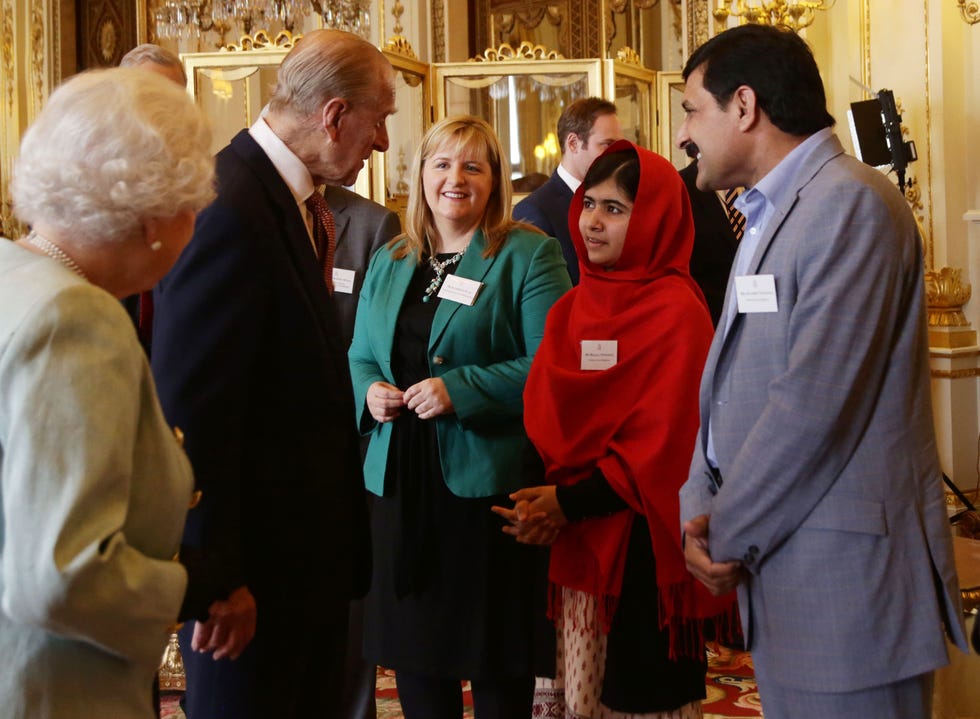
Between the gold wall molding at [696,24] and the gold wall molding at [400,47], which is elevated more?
the gold wall molding at [696,24]

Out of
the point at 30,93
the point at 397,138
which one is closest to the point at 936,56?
the point at 397,138

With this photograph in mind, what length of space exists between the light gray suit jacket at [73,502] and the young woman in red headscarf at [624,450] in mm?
1232

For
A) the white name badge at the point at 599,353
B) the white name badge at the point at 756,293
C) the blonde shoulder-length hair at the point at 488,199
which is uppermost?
the blonde shoulder-length hair at the point at 488,199

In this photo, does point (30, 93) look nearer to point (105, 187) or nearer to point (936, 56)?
point (936, 56)

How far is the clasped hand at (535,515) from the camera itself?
2.44 meters

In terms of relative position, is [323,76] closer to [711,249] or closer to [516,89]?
[711,249]

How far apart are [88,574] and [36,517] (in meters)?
0.08

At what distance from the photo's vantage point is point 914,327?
70.6 inches

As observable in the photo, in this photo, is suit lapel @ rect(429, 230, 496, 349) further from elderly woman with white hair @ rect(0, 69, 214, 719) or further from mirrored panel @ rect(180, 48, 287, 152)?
mirrored panel @ rect(180, 48, 287, 152)

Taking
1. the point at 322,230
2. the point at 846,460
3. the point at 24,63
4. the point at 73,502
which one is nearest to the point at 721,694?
the point at 846,460

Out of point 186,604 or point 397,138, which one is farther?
point 397,138

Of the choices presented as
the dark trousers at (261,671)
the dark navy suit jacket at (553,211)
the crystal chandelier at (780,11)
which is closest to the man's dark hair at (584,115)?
the dark navy suit jacket at (553,211)

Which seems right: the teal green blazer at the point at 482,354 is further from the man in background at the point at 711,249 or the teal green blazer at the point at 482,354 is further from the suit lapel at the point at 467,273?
Result: the man in background at the point at 711,249

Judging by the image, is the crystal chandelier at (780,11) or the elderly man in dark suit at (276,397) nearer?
the elderly man in dark suit at (276,397)
